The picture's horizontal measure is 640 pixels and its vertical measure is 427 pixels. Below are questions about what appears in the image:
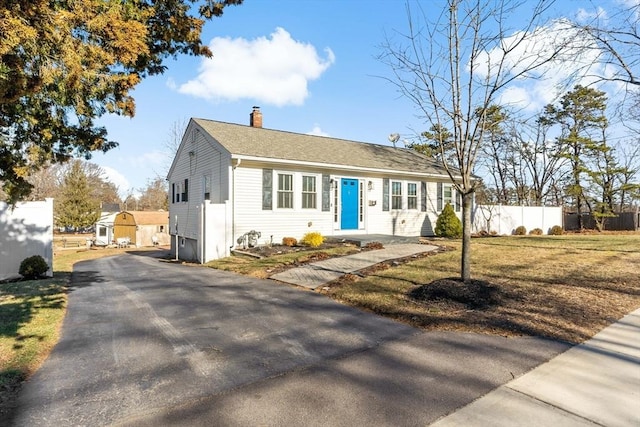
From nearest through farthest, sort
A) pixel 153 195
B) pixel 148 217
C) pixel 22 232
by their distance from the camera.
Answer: pixel 22 232, pixel 148 217, pixel 153 195

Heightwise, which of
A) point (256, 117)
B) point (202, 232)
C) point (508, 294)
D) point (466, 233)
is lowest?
point (508, 294)

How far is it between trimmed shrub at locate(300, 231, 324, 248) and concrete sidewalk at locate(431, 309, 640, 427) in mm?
10136

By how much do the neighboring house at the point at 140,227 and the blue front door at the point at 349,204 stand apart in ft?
Answer: 84.3

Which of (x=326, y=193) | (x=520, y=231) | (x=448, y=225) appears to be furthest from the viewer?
(x=520, y=231)

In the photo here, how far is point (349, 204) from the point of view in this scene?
52.6ft

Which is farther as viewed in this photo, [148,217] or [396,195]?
[148,217]

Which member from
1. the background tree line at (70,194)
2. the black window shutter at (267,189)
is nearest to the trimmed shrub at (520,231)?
the black window shutter at (267,189)

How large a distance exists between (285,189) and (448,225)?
8697 mm

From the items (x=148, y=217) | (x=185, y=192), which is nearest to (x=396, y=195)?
(x=185, y=192)

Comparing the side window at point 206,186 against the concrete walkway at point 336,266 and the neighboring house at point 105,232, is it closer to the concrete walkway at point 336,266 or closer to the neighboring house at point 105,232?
the concrete walkway at point 336,266

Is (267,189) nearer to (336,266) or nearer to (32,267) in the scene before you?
(336,266)

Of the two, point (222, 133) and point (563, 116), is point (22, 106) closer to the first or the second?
point (222, 133)

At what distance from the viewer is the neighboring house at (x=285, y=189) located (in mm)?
13305

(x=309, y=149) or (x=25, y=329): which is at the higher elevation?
(x=309, y=149)
